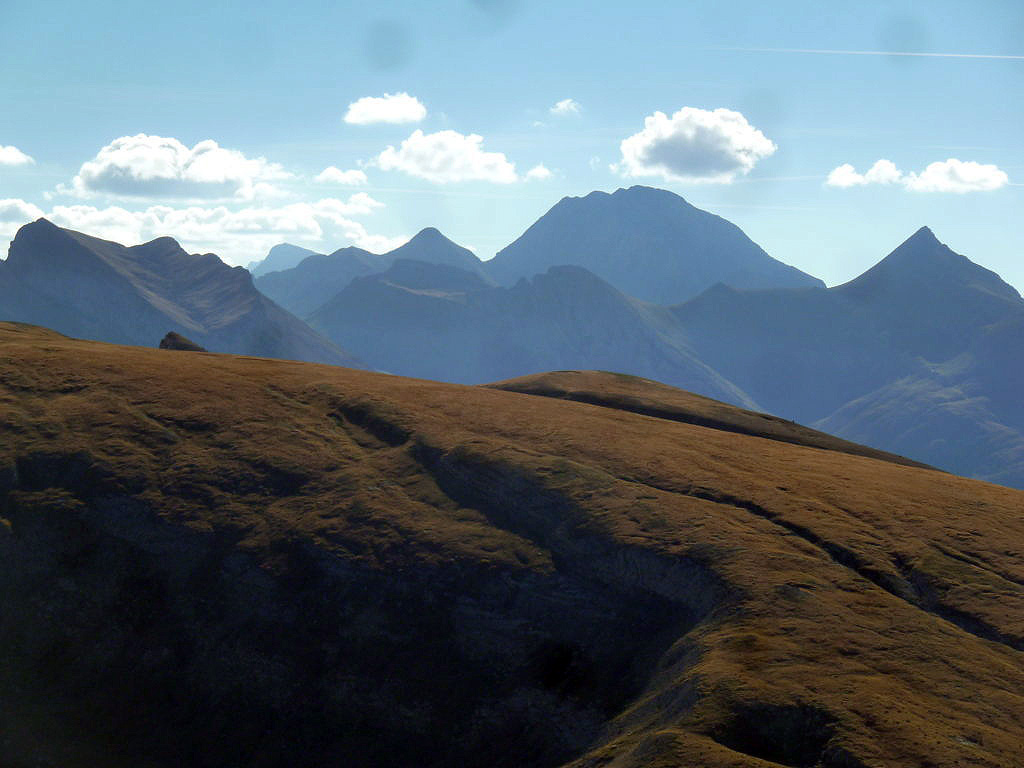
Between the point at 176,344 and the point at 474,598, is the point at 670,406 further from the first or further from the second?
the point at 176,344

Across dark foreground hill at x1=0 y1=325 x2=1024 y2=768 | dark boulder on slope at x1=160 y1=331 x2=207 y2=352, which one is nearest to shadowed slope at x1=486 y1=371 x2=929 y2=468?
dark foreground hill at x1=0 y1=325 x2=1024 y2=768

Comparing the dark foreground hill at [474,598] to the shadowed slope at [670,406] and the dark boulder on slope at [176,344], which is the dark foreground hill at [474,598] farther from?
the dark boulder on slope at [176,344]

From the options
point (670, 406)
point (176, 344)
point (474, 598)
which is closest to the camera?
point (474, 598)

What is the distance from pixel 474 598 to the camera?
7362 cm

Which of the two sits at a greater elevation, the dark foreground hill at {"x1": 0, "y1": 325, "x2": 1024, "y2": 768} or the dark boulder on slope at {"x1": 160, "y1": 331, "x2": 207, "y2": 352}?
the dark boulder on slope at {"x1": 160, "y1": 331, "x2": 207, "y2": 352}

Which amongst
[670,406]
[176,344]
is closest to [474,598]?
[670,406]

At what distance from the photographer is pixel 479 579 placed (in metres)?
75.2

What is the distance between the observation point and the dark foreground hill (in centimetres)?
5772

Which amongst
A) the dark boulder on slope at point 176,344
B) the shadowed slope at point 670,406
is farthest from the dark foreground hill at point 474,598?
the dark boulder on slope at point 176,344

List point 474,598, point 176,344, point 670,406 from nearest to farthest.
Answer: point 474,598
point 670,406
point 176,344

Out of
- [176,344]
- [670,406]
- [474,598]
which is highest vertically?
[670,406]

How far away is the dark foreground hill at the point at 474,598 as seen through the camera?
5772cm

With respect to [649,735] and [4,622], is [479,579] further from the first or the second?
[4,622]

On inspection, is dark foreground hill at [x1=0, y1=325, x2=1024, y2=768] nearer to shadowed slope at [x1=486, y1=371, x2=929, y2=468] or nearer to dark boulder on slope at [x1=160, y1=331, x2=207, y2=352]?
shadowed slope at [x1=486, y1=371, x2=929, y2=468]
